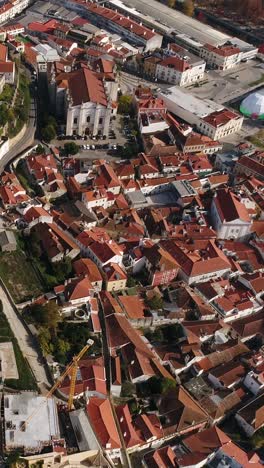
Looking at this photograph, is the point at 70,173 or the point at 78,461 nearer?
the point at 78,461

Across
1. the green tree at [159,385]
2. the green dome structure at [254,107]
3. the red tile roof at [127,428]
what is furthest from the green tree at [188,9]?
the red tile roof at [127,428]

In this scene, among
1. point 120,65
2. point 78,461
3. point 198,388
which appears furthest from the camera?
point 120,65

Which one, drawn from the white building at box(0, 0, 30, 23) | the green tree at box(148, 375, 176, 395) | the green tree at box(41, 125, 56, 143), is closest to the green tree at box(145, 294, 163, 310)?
the green tree at box(148, 375, 176, 395)

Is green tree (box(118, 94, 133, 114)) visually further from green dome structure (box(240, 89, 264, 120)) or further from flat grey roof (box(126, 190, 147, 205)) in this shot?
green dome structure (box(240, 89, 264, 120))

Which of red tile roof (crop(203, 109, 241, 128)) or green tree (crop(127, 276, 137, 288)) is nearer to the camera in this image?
green tree (crop(127, 276, 137, 288))

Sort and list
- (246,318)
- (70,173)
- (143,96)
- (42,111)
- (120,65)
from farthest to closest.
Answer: (120,65), (143,96), (42,111), (70,173), (246,318)

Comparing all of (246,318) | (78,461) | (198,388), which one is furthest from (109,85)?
(78,461)

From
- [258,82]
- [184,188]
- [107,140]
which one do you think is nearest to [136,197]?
[184,188]

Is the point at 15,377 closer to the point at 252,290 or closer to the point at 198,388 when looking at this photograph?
the point at 198,388

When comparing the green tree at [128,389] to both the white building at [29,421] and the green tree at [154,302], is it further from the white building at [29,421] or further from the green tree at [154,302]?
the green tree at [154,302]
